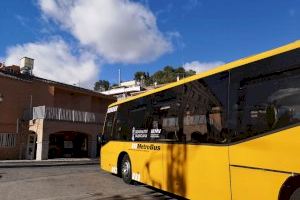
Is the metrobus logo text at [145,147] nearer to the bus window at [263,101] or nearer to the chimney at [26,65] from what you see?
the bus window at [263,101]

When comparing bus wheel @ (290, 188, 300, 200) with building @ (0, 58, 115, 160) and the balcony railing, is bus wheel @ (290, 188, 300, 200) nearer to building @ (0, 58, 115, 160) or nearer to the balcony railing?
building @ (0, 58, 115, 160)

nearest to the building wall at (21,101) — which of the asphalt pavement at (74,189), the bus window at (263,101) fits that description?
the asphalt pavement at (74,189)

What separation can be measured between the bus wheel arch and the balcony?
25.4 m

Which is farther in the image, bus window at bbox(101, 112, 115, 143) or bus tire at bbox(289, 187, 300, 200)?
bus window at bbox(101, 112, 115, 143)

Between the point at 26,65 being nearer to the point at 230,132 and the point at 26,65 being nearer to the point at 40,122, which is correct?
the point at 40,122

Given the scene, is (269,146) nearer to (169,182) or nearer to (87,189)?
(169,182)

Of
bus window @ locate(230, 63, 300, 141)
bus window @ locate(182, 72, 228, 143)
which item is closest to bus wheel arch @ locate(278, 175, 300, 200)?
bus window @ locate(230, 63, 300, 141)

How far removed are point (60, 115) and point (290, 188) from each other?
26.3 meters

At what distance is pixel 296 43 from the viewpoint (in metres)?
5.54

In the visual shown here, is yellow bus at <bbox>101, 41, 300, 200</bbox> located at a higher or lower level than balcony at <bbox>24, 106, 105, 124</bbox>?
lower

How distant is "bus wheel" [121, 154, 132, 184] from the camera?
11406mm

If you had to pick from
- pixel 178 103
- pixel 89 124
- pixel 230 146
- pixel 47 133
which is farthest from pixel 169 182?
pixel 89 124

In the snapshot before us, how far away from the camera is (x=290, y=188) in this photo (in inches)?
212

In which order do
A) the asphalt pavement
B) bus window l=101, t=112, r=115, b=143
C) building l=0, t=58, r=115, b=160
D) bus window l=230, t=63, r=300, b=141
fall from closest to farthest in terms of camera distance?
bus window l=230, t=63, r=300, b=141 < the asphalt pavement < bus window l=101, t=112, r=115, b=143 < building l=0, t=58, r=115, b=160
